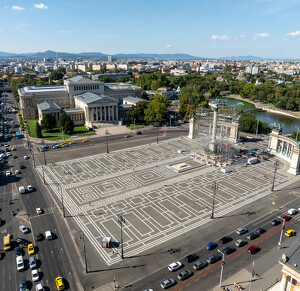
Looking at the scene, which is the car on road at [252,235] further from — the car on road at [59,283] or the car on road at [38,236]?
the car on road at [38,236]

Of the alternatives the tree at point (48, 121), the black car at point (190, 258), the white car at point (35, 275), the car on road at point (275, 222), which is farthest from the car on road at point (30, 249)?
the tree at point (48, 121)

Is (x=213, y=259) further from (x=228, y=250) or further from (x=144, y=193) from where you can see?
(x=144, y=193)

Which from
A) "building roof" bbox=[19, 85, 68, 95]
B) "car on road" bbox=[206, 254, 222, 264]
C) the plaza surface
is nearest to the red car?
"car on road" bbox=[206, 254, 222, 264]

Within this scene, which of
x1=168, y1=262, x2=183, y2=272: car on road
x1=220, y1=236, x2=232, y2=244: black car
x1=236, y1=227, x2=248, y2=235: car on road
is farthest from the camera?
x1=236, y1=227, x2=248, y2=235: car on road

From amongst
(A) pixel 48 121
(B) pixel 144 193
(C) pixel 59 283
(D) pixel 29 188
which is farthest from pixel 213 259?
(A) pixel 48 121

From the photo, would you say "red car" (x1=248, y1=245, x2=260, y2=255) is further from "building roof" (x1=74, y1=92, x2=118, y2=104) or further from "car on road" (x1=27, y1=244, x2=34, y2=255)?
"building roof" (x1=74, y1=92, x2=118, y2=104)

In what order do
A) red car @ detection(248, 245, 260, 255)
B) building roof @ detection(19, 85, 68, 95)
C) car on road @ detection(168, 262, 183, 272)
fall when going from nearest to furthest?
car on road @ detection(168, 262, 183, 272)
red car @ detection(248, 245, 260, 255)
building roof @ detection(19, 85, 68, 95)
